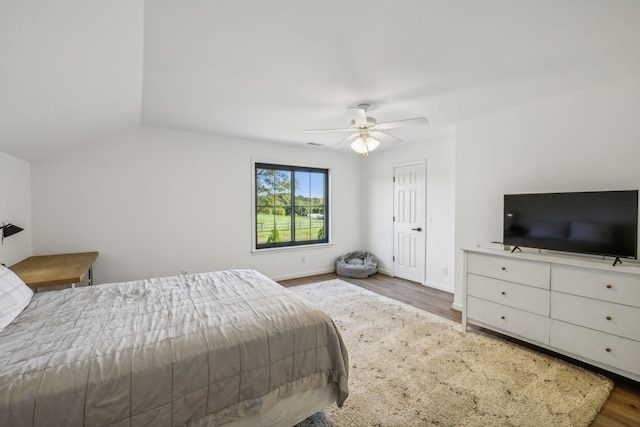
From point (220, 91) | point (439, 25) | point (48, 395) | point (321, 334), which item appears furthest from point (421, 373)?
point (220, 91)

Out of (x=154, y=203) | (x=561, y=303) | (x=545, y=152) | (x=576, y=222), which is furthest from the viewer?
(x=154, y=203)

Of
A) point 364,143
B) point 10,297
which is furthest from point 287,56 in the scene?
point 10,297

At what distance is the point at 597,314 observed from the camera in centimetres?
218

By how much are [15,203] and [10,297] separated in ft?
5.98

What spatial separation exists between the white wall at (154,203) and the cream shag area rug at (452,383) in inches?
94.5

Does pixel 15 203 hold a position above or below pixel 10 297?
above

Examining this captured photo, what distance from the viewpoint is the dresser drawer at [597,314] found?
2031mm

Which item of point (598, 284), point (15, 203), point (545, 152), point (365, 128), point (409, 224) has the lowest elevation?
point (598, 284)

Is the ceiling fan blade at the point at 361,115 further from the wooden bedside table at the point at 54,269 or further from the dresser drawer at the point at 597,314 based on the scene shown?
the wooden bedside table at the point at 54,269

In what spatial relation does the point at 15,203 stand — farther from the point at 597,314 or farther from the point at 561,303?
the point at 597,314

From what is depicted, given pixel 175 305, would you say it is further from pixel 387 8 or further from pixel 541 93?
pixel 541 93

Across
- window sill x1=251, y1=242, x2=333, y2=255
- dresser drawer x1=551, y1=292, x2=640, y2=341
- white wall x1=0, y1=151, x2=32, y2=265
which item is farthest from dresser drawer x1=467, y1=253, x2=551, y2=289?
white wall x1=0, y1=151, x2=32, y2=265

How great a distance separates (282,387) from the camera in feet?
5.08

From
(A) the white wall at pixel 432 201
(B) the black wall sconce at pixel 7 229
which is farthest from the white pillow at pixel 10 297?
(A) the white wall at pixel 432 201
